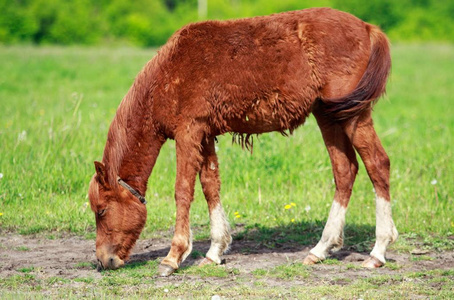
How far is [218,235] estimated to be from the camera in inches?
226

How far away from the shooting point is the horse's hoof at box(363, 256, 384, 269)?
5.46 m

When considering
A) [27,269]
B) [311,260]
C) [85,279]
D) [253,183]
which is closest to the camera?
[85,279]

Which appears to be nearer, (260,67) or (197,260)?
(260,67)

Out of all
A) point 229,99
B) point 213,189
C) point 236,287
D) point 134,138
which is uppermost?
point 229,99

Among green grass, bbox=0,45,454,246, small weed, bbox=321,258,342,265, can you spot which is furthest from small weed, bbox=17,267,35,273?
small weed, bbox=321,258,342,265

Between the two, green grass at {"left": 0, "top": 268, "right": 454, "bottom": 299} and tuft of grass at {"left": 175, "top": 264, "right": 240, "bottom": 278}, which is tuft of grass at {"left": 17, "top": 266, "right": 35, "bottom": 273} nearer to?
green grass at {"left": 0, "top": 268, "right": 454, "bottom": 299}

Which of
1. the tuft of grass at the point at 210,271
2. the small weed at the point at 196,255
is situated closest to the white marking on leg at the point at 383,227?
the tuft of grass at the point at 210,271

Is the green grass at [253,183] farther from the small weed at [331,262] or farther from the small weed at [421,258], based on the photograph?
the small weed at [331,262]

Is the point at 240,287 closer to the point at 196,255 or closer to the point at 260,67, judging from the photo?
the point at 196,255

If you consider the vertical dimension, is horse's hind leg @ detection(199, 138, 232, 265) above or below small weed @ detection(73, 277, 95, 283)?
above

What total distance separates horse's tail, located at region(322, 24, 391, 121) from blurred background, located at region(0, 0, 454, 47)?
37.6m

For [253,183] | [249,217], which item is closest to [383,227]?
[249,217]

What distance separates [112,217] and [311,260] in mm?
1825

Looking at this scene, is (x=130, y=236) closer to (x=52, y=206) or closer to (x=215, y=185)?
(x=215, y=185)
